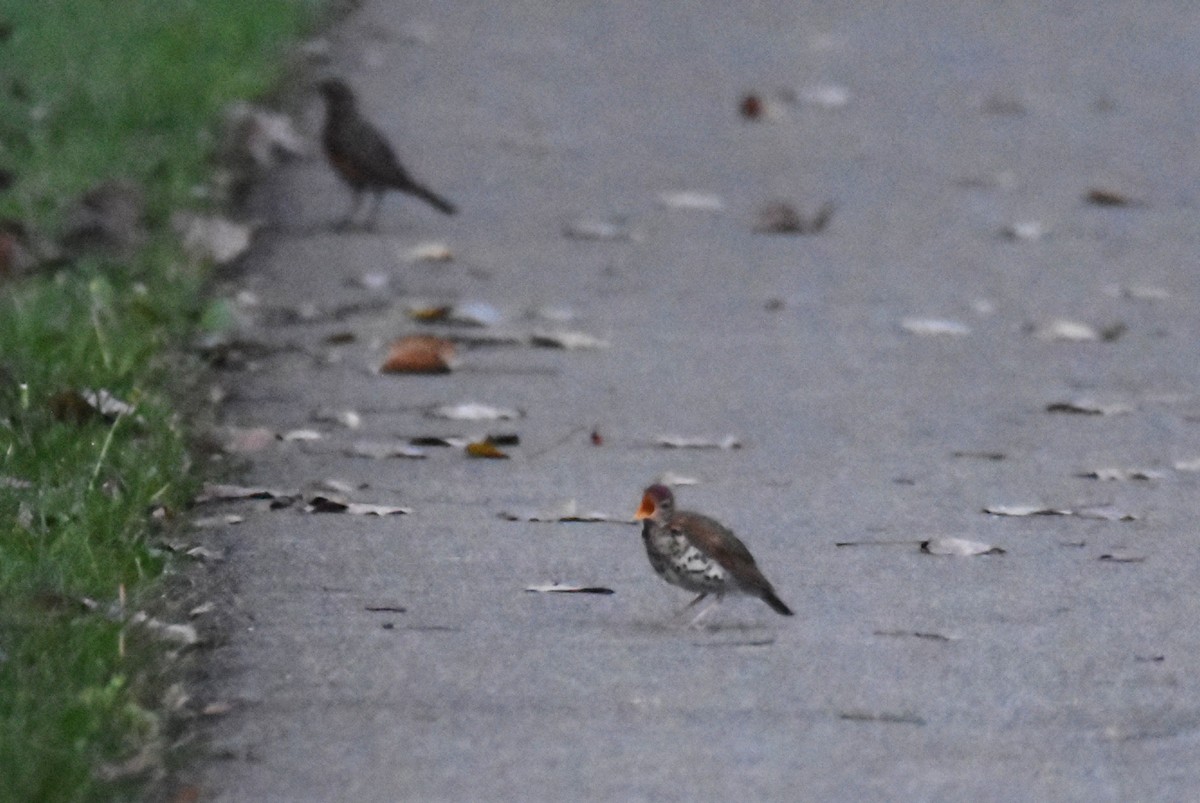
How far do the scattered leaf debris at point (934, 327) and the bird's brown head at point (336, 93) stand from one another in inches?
115

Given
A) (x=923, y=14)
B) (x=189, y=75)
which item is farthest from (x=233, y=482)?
(x=923, y=14)

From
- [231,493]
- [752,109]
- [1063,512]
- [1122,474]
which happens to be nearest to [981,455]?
[1122,474]

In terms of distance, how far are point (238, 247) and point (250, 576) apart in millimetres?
3866

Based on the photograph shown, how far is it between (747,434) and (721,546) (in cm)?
200

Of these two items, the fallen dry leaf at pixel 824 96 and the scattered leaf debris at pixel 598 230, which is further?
the fallen dry leaf at pixel 824 96

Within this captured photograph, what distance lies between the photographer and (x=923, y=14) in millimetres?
16250

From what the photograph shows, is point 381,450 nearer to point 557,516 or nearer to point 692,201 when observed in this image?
point 557,516

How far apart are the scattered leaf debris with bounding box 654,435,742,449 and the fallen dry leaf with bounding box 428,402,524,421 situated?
0.45 meters

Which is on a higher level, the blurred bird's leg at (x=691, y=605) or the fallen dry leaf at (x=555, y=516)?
the blurred bird's leg at (x=691, y=605)

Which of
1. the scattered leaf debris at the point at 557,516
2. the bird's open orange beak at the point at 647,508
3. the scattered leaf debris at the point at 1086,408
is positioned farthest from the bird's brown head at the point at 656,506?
the scattered leaf debris at the point at 1086,408

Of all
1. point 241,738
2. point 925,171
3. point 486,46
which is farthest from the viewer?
point 486,46

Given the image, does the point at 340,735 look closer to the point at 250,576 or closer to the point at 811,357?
the point at 250,576

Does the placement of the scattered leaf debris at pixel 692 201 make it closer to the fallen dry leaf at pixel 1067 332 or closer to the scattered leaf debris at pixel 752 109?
the scattered leaf debris at pixel 752 109

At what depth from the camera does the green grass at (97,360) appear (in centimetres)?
461
